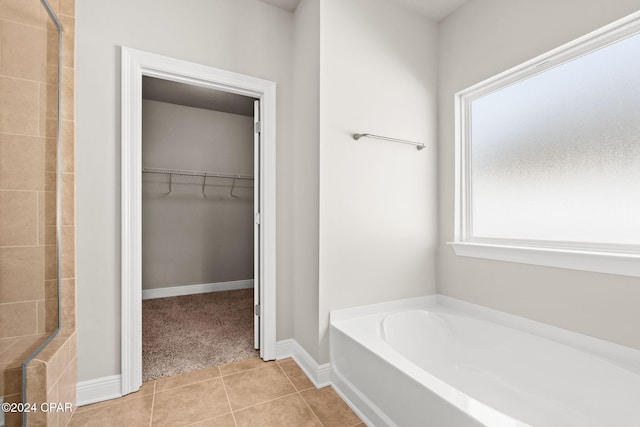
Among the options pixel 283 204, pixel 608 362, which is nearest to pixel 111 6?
pixel 283 204

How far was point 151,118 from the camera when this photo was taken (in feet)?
12.0

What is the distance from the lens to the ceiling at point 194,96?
321cm

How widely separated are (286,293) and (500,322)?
1427 mm

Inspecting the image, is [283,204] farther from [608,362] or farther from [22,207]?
[608,362]

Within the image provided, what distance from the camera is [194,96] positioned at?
139 inches

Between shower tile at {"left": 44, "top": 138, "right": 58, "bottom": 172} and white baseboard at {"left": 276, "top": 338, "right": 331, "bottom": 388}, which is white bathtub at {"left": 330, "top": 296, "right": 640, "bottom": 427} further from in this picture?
shower tile at {"left": 44, "top": 138, "right": 58, "bottom": 172}

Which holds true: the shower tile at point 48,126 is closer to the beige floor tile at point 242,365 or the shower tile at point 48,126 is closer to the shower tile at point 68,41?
the shower tile at point 68,41

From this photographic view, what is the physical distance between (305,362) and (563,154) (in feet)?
6.54

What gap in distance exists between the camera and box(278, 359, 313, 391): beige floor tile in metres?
1.82

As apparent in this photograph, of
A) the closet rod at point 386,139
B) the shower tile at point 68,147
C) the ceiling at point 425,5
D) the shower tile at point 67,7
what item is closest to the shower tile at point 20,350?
the shower tile at point 68,147

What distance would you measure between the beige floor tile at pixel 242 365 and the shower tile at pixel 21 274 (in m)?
1.11

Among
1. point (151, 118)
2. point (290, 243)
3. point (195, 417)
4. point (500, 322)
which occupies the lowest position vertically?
point (195, 417)

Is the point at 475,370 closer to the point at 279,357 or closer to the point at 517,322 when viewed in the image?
the point at 517,322

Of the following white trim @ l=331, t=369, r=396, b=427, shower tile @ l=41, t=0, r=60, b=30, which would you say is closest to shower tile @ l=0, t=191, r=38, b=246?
shower tile @ l=41, t=0, r=60, b=30
